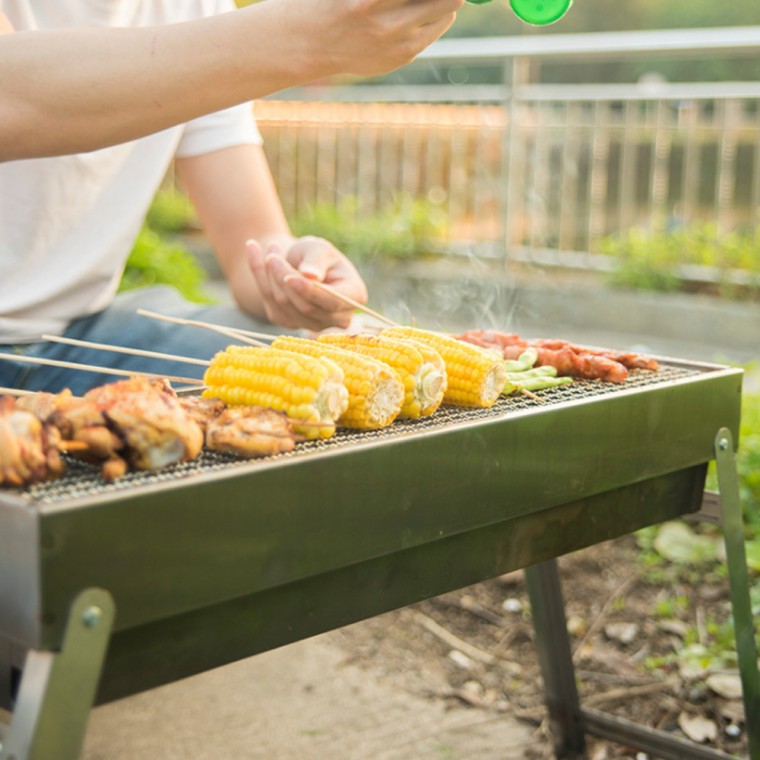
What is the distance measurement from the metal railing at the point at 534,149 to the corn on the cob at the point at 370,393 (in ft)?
A: 13.4

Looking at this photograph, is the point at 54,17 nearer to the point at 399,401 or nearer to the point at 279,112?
the point at 399,401

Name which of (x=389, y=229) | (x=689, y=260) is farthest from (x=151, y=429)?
(x=389, y=229)

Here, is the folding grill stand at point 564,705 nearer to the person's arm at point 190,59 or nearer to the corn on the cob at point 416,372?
the corn on the cob at point 416,372

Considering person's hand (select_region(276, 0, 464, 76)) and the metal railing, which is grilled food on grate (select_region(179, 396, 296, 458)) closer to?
person's hand (select_region(276, 0, 464, 76))

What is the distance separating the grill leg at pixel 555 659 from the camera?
2.36 metres

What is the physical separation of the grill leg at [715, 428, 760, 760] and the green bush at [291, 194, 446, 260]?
6.25 meters

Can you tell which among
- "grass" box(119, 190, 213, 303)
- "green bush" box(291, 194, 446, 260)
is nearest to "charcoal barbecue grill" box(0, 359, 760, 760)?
"grass" box(119, 190, 213, 303)

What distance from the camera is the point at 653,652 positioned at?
9.23ft

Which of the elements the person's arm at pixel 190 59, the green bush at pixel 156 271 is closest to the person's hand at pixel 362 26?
the person's arm at pixel 190 59

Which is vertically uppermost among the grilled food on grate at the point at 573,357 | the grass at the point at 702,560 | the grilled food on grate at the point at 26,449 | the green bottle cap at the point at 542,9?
Result: the green bottle cap at the point at 542,9

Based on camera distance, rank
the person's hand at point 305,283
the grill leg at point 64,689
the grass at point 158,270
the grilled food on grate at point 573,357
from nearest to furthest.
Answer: the grill leg at point 64,689 < the grilled food on grate at point 573,357 < the person's hand at point 305,283 < the grass at point 158,270

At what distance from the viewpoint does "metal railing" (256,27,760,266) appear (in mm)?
6234

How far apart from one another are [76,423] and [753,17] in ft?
104

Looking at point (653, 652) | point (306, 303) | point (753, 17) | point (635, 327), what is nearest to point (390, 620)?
point (653, 652)
